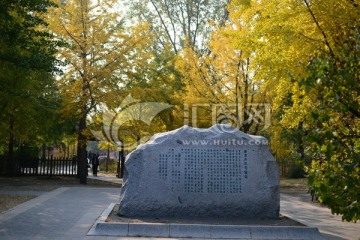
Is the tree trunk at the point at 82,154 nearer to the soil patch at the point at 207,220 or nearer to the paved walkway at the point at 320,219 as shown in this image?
the paved walkway at the point at 320,219

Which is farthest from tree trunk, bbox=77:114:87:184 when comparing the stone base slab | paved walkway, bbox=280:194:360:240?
the stone base slab

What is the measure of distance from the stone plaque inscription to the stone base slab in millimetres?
1651

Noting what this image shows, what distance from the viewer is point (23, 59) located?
11.0 metres

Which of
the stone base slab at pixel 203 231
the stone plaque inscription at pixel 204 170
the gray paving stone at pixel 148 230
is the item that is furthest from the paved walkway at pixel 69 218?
the stone plaque inscription at pixel 204 170

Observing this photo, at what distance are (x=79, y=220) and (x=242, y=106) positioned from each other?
9114mm

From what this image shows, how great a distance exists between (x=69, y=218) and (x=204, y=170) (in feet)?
11.1

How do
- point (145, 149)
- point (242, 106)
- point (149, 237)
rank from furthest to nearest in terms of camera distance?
point (242, 106) < point (145, 149) < point (149, 237)

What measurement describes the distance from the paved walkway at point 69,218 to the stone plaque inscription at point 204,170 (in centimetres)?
179

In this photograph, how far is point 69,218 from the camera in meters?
9.95

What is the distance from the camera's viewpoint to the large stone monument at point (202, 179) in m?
9.80

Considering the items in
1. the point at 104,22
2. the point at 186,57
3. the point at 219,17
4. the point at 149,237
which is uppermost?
the point at 219,17

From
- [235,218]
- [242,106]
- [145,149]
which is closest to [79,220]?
[145,149]

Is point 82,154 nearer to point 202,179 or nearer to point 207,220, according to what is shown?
point 202,179

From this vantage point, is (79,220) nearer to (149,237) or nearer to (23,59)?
(149,237)
